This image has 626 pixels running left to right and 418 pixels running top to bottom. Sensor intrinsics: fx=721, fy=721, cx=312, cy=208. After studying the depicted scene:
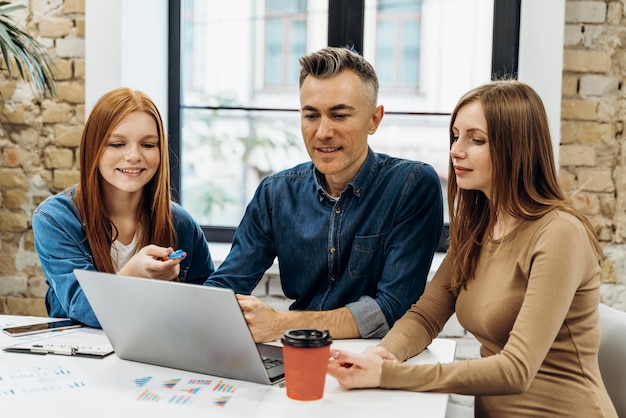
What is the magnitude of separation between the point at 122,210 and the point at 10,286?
1315 mm

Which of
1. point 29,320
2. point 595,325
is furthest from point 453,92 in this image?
point 29,320

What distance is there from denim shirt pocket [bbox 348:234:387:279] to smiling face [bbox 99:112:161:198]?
0.64m

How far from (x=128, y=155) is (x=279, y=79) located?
1.33 metres

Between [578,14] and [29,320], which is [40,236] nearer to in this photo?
[29,320]

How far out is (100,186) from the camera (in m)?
2.06

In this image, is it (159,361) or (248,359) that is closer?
(248,359)

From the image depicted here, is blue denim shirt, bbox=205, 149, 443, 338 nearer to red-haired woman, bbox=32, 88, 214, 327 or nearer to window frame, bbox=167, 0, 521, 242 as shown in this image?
red-haired woman, bbox=32, 88, 214, 327

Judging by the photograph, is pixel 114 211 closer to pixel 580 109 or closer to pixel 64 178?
pixel 64 178

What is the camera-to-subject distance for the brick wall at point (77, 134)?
278 cm

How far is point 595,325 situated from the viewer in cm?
150

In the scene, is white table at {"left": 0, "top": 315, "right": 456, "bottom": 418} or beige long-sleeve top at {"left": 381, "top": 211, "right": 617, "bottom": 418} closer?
white table at {"left": 0, "top": 315, "right": 456, "bottom": 418}

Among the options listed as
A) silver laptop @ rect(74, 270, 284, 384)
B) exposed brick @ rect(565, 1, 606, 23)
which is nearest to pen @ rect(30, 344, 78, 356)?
silver laptop @ rect(74, 270, 284, 384)

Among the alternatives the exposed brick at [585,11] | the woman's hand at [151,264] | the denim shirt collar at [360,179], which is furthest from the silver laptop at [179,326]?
the exposed brick at [585,11]

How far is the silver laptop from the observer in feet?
4.00
